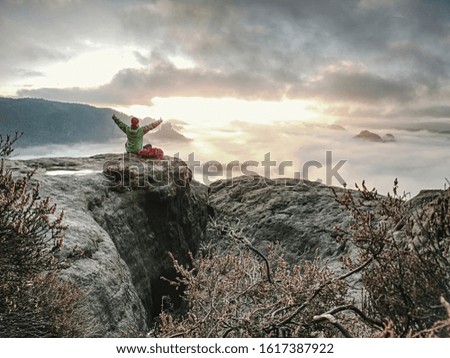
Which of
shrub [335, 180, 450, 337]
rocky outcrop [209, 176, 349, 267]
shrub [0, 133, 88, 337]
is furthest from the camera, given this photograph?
rocky outcrop [209, 176, 349, 267]

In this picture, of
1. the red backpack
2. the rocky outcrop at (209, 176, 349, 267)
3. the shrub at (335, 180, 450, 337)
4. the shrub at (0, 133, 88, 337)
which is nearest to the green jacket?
the red backpack

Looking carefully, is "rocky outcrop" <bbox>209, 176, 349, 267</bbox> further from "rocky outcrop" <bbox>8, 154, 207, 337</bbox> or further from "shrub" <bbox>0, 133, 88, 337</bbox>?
"shrub" <bbox>0, 133, 88, 337</bbox>

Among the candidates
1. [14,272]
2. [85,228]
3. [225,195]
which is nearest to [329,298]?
[14,272]

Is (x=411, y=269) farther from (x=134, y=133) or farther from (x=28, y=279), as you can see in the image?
(x=134, y=133)

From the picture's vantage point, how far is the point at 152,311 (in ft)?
Result: 34.6

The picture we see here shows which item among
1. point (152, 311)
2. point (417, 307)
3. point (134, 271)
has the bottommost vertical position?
point (152, 311)

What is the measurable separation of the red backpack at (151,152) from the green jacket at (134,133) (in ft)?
0.54

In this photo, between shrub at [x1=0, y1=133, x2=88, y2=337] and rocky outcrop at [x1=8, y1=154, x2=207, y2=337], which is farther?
rocky outcrop at [x1=8, y1=154, x2=207, y2=337]

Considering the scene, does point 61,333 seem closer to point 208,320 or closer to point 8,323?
point 8,323

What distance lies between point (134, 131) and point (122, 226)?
2.66 m

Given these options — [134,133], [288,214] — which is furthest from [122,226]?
[288,214]

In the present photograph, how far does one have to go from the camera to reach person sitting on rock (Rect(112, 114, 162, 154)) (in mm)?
11359

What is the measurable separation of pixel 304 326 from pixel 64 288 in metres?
2.56

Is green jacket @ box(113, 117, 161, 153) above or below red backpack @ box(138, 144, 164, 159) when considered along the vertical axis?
above
